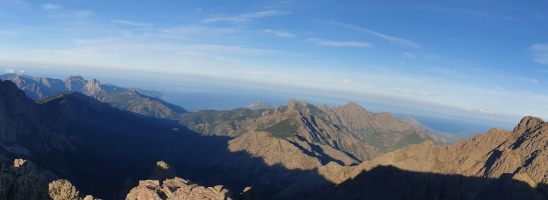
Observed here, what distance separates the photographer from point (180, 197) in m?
148

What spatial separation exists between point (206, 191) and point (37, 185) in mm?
48684

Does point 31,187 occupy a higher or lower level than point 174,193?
higher

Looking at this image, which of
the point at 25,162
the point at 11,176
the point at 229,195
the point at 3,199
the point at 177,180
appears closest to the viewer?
the point at 3,199

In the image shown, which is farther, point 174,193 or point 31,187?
point 174,193

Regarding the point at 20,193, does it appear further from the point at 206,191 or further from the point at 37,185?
the point at 206,191

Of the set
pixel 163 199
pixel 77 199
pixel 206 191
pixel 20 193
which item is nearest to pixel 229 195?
pixel 206 191

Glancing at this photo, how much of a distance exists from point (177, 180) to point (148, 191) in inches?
965

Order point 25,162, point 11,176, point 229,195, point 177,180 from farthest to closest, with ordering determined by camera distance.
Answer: point 177,180, point 229,195, point 25,162, point 11,176

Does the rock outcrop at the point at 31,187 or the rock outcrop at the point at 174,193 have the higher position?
the rock outcrop at the point at 31,187

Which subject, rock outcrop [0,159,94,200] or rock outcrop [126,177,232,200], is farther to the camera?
rock outcrop [126,177,232,200]

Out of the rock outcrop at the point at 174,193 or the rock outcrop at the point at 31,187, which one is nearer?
the rock outcrop at the point at 31,187

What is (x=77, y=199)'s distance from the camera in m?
132

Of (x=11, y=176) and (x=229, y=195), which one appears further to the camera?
(x=229, y=195)

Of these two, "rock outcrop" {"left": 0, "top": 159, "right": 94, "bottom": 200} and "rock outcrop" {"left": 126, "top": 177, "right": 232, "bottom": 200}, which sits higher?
"rock outcrop" {"left": 0, "top": 159, "right": 94, "bottom": 200}
